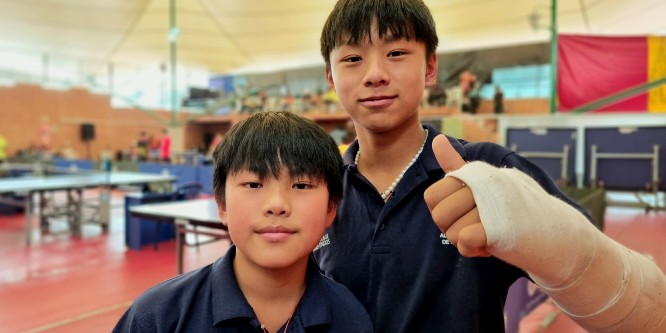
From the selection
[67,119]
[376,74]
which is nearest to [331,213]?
[376,74]

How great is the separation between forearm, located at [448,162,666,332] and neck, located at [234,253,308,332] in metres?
0.44

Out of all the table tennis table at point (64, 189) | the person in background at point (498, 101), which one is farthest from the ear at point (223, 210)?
the person in background at point (498, 101)

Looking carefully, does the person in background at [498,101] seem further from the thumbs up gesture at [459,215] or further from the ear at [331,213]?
the thumbs up gesture at [459,215]

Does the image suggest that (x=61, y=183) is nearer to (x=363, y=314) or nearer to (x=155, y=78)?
(x=363, y=314)

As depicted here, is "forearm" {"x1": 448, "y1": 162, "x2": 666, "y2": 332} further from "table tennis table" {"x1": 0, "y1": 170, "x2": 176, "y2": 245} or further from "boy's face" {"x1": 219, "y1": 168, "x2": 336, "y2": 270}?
"table tennis table" {"x1": 0, "y1": 170, "x2": 176, "y2": 245}

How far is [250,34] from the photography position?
11.4 metres

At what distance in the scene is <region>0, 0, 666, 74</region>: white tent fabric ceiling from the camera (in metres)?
8.70

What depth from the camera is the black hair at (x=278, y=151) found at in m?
0.98

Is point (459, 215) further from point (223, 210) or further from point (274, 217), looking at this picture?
point (223, 210)

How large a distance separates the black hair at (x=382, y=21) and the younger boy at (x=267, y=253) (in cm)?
23

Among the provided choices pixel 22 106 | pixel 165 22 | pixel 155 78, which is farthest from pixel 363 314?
pixel 22 106

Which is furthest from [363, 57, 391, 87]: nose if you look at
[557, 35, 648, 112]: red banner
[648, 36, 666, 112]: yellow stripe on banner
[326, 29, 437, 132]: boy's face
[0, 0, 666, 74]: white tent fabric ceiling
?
[0, 0, 666, 74]: white tent fabric ceiling

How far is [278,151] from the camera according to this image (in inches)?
38.9

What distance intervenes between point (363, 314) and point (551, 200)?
0.43 m
